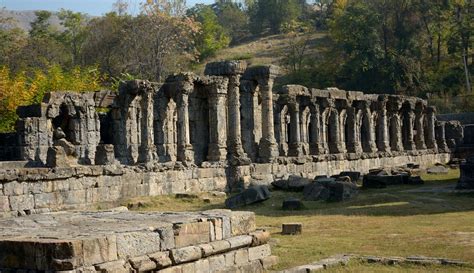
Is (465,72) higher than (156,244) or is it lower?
higher

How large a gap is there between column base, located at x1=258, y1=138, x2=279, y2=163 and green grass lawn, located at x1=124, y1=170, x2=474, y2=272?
15.4ft

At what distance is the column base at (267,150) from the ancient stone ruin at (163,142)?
4 centimetres

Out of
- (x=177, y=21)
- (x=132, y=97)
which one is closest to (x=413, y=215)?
(x=132, y=97)

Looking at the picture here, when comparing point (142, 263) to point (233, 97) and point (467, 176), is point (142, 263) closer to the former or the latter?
point (467, 176)

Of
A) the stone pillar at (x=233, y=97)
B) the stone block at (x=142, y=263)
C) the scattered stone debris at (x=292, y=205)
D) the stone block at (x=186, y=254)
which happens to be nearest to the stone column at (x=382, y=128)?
the stone pillar at (x=233, y=97)

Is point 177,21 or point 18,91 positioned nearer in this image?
point 18,91

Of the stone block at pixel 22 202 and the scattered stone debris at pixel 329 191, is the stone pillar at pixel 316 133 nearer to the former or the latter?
the scattered stone debris at pixel 329 191

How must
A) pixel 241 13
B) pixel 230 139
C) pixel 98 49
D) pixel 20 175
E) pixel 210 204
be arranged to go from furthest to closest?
pixel 241 13 < pixel 98 49 < pixel 230 139 < pixel 210 204 < pixel 20 175

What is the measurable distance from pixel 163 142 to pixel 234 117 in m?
A: 2.85

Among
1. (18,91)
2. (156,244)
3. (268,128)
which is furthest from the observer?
(18,91)

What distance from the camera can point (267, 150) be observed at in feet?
92.7

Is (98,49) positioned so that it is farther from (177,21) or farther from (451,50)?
(451,50)

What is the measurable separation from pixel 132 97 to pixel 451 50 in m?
43.0

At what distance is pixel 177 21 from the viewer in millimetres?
54969
